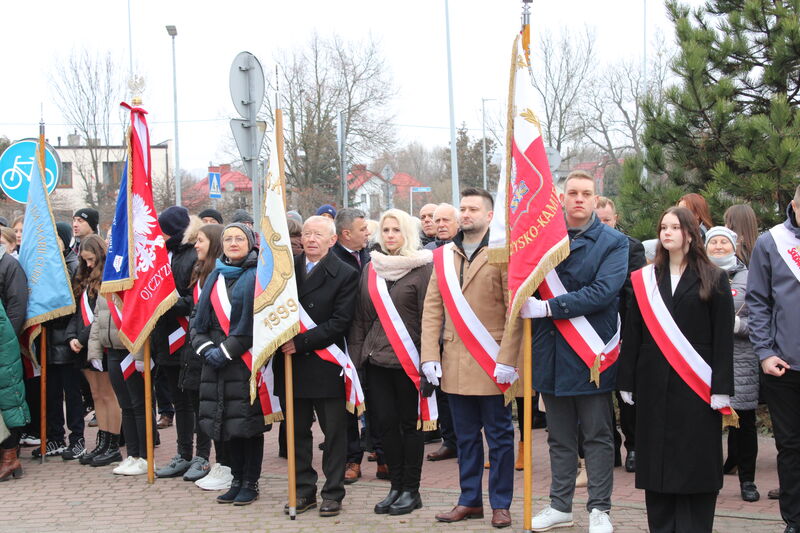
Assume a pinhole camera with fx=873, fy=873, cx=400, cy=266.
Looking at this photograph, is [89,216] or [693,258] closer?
[693,258]

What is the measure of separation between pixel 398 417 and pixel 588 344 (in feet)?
4.84

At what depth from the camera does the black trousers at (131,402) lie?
294 inches

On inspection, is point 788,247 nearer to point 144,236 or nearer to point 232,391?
point 232,391

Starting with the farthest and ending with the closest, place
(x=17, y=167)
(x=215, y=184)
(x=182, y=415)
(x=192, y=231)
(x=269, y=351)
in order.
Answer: (x=215, y=184)
(x=17, y=167)
(x=192, y=231)
(x=182, y=415)
(x=269, y=351)

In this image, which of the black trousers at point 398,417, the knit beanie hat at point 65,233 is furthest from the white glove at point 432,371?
the knit beanie hat at point 65,233

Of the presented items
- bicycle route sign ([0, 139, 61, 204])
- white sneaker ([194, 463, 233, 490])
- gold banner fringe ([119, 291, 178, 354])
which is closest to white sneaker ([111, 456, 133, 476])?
white sneaker ([194, 463, 233, 490])

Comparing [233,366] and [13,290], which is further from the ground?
[13,290]

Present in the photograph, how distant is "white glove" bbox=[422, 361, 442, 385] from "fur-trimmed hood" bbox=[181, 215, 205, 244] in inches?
109

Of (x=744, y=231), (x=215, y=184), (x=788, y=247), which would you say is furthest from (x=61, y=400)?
(x=215, y=184)

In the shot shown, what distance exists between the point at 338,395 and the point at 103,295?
266cm

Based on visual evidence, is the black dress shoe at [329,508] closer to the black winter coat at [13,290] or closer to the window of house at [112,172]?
the black winter coat at [13,290]

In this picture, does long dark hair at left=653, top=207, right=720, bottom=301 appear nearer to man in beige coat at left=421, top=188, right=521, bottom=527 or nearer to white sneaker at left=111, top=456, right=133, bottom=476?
man in beige coat at left=421, top=188, right=521, bottom=527

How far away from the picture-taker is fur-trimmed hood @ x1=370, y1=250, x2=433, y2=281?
6.00 m

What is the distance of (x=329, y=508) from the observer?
6031 mm
